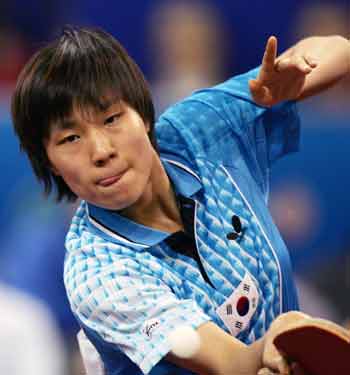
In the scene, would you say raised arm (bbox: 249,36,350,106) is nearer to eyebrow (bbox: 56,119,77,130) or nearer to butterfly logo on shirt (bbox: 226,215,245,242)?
butterfly logo on shirt (bbox: 226,215,245,242)

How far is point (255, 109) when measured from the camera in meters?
1.90

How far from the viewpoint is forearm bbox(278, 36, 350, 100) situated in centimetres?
192

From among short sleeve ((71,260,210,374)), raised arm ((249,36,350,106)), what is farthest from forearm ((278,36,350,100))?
short sleeve ((71,260,210,374))

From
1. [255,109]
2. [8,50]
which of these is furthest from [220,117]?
[8,50]

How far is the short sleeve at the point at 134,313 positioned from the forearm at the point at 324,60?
1.93ft

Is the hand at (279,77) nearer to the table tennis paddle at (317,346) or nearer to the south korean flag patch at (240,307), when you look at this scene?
the south korean flag patch at (240,307)

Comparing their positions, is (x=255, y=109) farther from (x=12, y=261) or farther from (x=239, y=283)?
(x=12, y=261)

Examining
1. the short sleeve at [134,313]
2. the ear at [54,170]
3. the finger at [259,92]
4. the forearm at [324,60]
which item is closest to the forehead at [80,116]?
the ear at [54,170]

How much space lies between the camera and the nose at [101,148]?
155 centimetres

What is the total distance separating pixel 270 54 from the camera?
1731 millimetres

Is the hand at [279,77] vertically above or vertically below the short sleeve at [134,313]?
above

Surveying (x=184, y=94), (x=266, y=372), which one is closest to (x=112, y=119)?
(x=266, y=372)

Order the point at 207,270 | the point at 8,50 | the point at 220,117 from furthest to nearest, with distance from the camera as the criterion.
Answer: the point at 8,50 → the point at 220,117 → the point at 207,270

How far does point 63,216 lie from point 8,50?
3.52 feet
